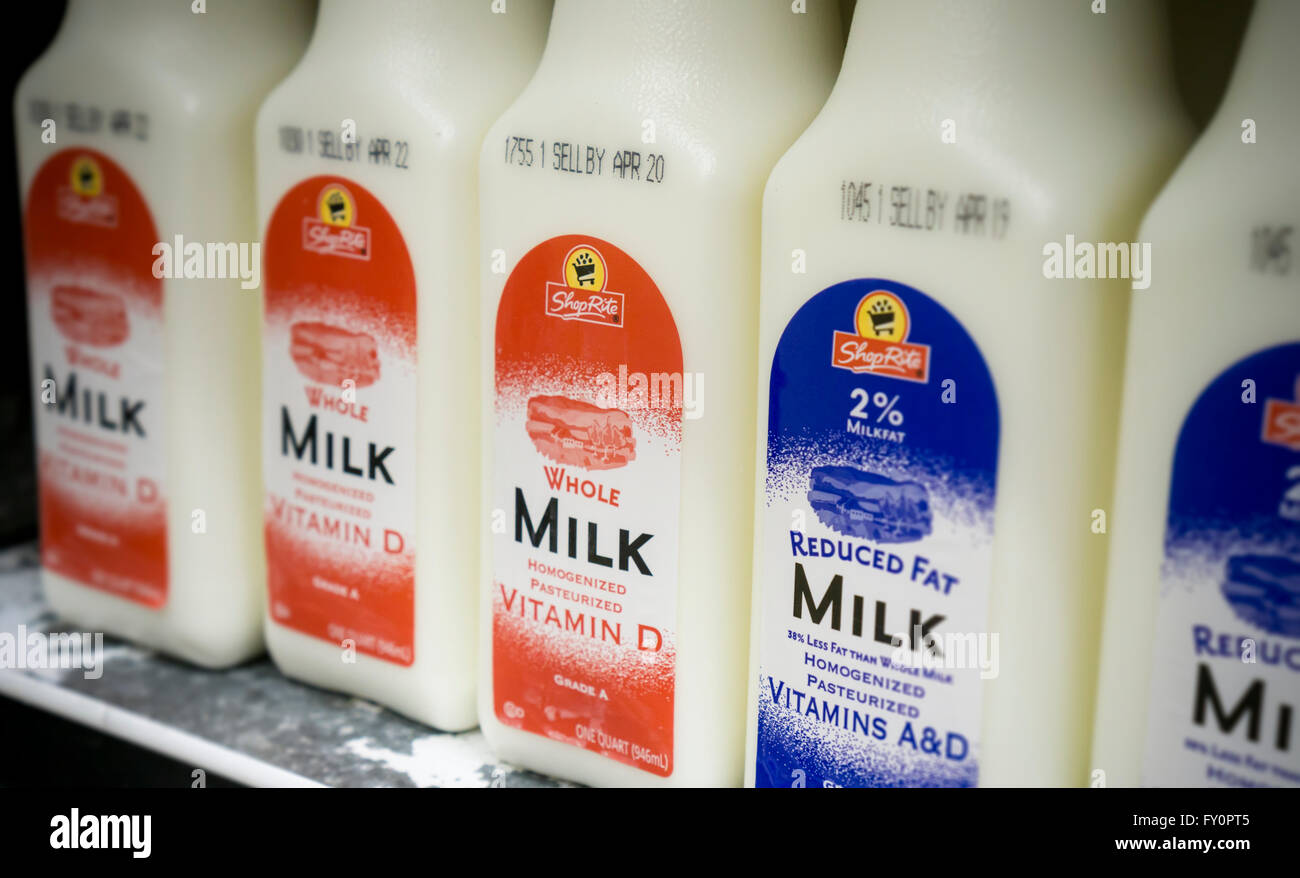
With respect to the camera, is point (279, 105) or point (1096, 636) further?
point (279, 105)

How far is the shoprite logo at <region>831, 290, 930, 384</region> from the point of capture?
75 centimetres

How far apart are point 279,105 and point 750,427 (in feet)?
1.46

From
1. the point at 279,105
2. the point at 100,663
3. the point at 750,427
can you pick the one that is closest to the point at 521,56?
the point at 279,105

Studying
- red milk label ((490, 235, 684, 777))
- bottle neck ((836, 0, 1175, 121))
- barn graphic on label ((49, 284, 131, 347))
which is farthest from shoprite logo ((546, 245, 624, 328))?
barn graphic on label ((49, 284, 131, 347))

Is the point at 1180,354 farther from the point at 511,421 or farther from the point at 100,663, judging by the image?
the point at 100,663

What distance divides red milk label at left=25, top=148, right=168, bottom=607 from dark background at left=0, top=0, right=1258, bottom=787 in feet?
0.45

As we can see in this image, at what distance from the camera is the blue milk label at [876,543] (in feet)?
2.47

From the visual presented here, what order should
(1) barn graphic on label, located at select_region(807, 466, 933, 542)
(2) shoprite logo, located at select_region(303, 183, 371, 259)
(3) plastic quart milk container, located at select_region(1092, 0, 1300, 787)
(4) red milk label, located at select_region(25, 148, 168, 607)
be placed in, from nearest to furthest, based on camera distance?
1. (3) plastic quart milk container, located at select_region(1092, 0, 1300, 787)
2. (1) barn graphic on label, located at select_region(807, 466, 933, 542)
3. (2) shoprite logo, located at select_region(303, 183, 371, 259)
4. (4) red milk label, located at select_region(25, 148, 168, 607)

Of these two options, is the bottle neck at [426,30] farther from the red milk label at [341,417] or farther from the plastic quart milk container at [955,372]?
the plastic quart milk container at [955,372]

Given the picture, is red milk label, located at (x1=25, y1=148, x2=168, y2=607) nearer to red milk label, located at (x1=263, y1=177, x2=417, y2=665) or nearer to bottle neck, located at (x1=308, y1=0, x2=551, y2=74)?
red milk label, located at (x1=263, y1=177, x2=417, y2=665)

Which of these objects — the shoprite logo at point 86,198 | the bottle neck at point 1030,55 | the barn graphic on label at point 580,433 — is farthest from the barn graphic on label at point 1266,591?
the shoprite logo at point 86,198

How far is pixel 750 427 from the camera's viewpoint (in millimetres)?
858

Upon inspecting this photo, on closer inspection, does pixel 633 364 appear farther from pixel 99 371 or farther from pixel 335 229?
pixel 99 371

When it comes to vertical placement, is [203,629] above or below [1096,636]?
below
